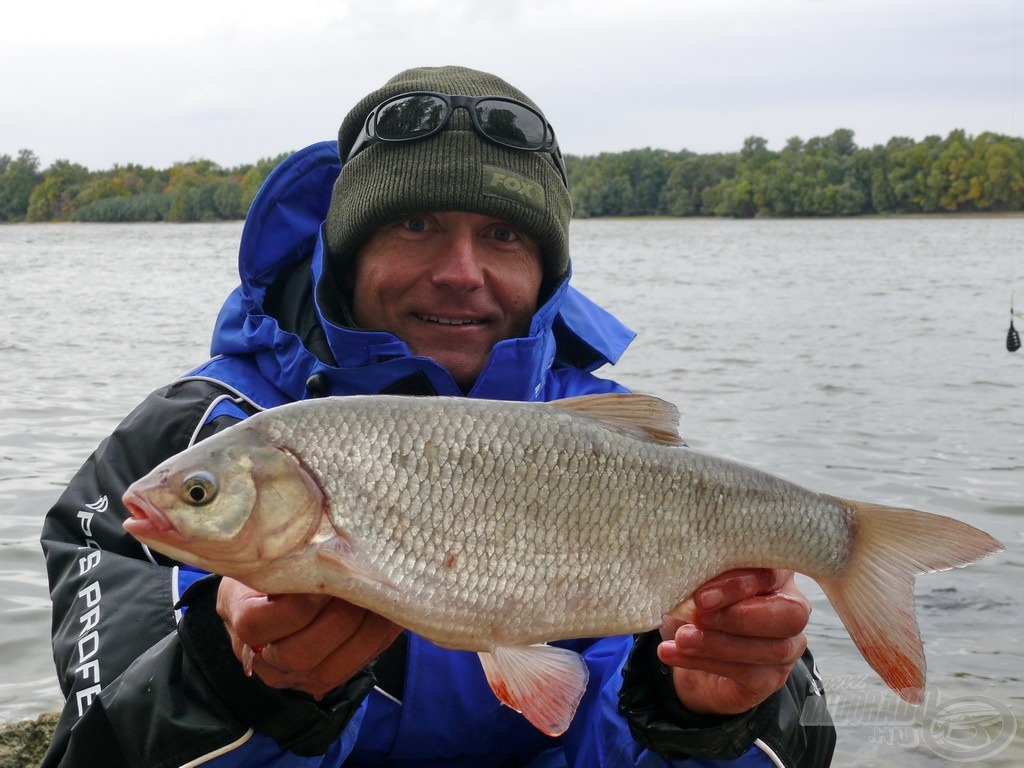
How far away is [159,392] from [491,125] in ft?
4.39

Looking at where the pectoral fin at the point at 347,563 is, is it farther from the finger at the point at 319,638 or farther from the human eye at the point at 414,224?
the human eye at the point at 414,224

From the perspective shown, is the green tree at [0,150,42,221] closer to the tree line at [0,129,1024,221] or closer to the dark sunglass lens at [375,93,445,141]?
the tree line at [0,129,1024,221]

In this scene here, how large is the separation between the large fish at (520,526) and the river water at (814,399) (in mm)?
2654

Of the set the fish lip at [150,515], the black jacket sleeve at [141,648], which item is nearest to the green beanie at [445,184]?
the black jacket sleeve at [141,648]

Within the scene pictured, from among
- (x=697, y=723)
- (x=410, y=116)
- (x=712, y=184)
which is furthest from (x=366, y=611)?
(x=712, y=184)

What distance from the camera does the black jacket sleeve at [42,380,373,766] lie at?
8.20 feet

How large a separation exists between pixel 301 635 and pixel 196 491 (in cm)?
38

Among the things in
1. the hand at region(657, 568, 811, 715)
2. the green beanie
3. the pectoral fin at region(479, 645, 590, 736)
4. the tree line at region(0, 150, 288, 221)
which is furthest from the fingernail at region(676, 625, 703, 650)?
the tree line at region(0, 150, 288, 221)

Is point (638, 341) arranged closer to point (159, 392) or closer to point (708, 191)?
point (159, 392)

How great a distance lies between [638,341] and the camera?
16.0 meters

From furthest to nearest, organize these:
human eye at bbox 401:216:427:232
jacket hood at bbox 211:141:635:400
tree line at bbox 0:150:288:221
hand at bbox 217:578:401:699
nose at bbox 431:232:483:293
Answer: tree line at bbox 0:150:288:221 < human eye at bbox 401:216:427:232 < nose at bbox 431:232:483:293 < jacket hood at bbox 211:141:635:400 < hand at bbox 217:578:401:699

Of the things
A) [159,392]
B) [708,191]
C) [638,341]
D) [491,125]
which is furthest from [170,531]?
[708,191]

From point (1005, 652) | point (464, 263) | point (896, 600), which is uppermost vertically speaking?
point (464, 263)

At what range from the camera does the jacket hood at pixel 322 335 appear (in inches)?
125
